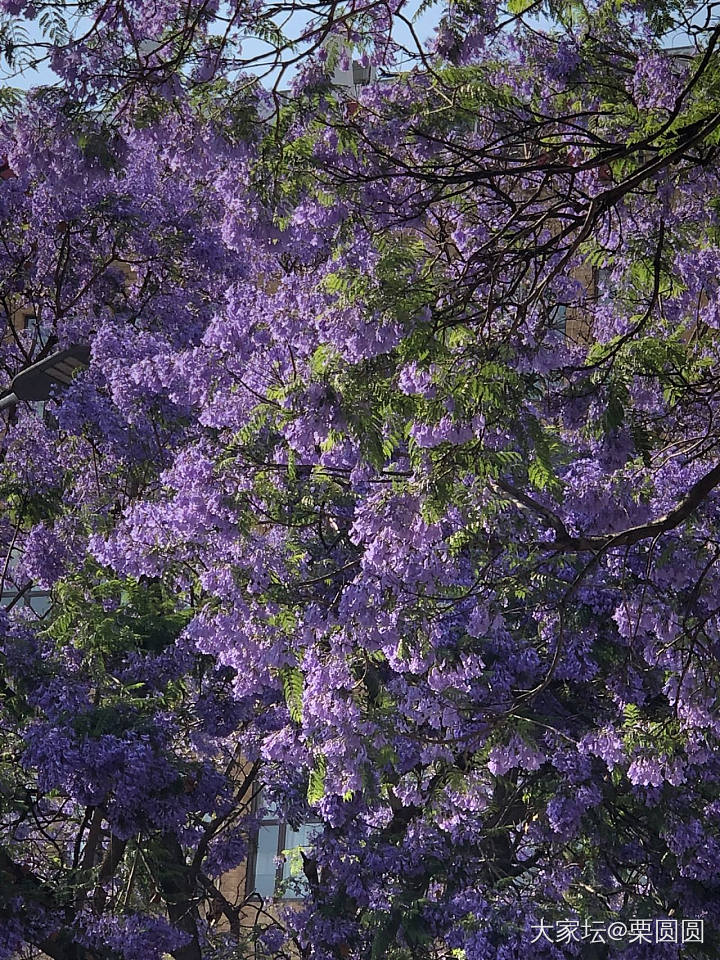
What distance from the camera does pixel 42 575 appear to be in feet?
35.7

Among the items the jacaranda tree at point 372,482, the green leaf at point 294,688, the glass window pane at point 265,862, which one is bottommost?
the green leaf at point 294,688

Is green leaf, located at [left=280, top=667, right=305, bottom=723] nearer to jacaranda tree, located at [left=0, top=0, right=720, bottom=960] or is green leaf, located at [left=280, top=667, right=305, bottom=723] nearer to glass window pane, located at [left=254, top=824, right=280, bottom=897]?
jacaranda tree, located at [left=0, top=0, right=720, bottom=960]

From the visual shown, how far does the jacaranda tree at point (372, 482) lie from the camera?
662cm

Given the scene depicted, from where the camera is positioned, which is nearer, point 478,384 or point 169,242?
point 478,384

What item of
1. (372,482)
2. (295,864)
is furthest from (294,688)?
(295,864)

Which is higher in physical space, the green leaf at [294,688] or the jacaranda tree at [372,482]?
the jacaranda tree at [372,482]

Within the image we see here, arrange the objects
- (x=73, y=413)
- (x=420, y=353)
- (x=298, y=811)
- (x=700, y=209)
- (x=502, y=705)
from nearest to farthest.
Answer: (x=420, y=353) → (x=700, y=209) → (x=502, y=705) → (x=73, y=413) → (x=298, y=811)

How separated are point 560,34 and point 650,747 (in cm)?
428

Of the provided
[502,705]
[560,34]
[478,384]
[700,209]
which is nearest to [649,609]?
[502,705]

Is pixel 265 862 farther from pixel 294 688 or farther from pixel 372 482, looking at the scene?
pixel 372 482

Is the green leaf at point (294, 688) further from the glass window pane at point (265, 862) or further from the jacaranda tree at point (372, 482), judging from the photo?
the glass window pane at point (265, 862)

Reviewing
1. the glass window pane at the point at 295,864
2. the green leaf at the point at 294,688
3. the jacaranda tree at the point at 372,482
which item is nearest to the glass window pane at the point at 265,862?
the glass window pane at the point at 295,864

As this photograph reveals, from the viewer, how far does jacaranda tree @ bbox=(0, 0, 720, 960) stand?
6.62m

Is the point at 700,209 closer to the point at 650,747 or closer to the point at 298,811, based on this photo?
the point at 650,747
